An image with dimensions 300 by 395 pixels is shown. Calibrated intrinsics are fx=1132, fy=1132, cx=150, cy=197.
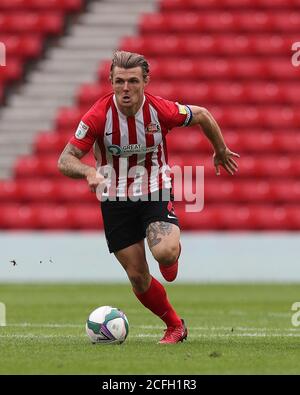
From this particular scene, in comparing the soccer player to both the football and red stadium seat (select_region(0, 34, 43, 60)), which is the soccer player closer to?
the football

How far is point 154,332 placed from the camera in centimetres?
891

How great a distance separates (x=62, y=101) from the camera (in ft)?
60.2

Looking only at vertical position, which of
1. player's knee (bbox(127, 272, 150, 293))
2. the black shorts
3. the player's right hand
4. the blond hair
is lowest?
player's knee (bbox(127, 272, 150, 293))

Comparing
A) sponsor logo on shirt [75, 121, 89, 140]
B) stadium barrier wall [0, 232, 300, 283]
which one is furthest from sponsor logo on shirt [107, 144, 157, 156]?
stadium barrier wall [0, 232, 300, 283]

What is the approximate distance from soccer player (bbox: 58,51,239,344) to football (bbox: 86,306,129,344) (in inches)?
10.4

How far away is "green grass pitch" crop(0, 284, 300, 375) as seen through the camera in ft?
21.1

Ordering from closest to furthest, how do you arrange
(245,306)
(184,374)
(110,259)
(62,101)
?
1. (184,374)
2. (245,306)
3. (110,259)
4. (62,101)

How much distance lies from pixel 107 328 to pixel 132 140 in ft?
4.23

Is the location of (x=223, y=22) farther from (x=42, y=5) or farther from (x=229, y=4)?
(x=42, y=5)

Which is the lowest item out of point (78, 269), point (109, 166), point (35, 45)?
point (78, 269)

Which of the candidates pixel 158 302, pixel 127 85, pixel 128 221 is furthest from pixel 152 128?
pixel 158 302
